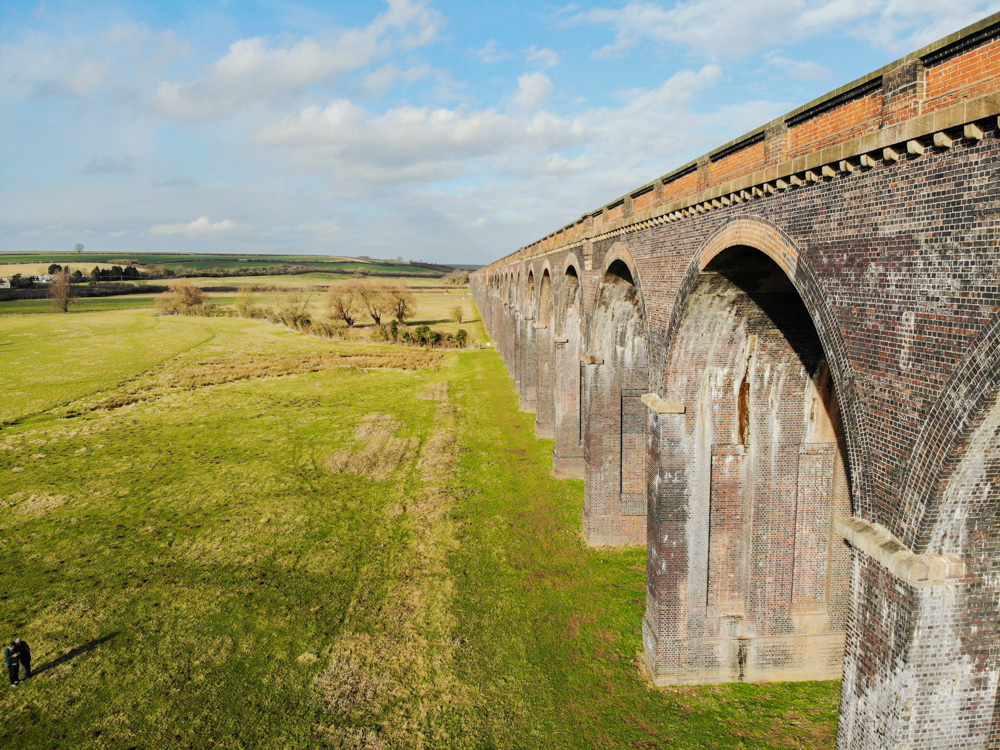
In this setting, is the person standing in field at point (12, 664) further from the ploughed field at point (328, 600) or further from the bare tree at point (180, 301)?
the bare tree at point (180, 301)

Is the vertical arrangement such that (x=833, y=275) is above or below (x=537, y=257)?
below

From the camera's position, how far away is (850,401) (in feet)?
22.9

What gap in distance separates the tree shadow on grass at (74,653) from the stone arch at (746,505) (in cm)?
1283

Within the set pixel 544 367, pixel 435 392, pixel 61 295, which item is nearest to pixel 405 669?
pixel 544 367

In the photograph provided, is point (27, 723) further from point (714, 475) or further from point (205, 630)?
point (714, 475)

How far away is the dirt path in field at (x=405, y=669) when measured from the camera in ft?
35.8

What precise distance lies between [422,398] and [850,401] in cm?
3421

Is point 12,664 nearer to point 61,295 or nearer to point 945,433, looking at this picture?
point 945,433

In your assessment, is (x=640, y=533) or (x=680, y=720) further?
(x=640, y=533)

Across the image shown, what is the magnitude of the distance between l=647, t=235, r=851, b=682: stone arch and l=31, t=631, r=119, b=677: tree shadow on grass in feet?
42.1

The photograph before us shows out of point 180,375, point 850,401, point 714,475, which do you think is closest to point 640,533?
point 714,475

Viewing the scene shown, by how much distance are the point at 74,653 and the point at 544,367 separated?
19.9 meters

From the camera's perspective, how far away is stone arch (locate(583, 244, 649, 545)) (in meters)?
17.0

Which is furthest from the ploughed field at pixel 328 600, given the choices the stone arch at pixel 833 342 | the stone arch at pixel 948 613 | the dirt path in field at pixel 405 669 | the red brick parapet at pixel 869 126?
the red brick parapet at pixel 869 126
